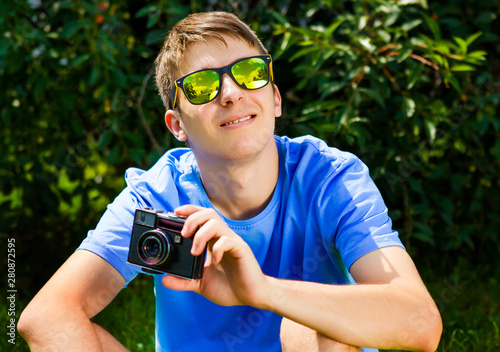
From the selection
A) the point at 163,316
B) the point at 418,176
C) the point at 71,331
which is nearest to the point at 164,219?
the point at 71,331

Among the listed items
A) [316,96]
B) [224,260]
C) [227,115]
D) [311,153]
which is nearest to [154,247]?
[224,260]

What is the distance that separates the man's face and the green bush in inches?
30.1

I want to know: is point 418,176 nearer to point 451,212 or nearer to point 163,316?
point 451,212

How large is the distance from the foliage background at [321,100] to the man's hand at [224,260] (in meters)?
1.32

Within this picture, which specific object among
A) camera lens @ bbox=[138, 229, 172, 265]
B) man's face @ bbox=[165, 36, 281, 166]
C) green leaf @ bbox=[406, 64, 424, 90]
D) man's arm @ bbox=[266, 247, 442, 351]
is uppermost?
man's face @ bbox=[165, 36, 281, 166]

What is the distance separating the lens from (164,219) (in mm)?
1788

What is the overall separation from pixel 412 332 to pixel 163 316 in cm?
96

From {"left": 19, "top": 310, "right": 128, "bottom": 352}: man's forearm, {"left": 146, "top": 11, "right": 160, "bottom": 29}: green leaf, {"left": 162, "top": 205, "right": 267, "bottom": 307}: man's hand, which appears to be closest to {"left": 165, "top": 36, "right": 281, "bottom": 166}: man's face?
{"left": 162, "top": 205, "right": 267, "bottom": 307}: man's hand

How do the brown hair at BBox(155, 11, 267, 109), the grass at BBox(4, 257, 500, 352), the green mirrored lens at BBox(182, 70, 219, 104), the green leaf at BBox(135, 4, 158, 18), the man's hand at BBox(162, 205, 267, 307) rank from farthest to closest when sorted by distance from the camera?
the green leaf at BBox(135, 4, 158, 18), the grass at BBox(4, 257, 500, 352), the brown hair at BBox(155, 11, 267, 109), the green mirrored lens at BBox(182, 70, 219, 104), the man's hand at BBox(162, 205, 267, 307)

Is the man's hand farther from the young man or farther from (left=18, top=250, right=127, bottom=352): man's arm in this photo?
(left=18, top=250, right=127, bottom=352): man's arm

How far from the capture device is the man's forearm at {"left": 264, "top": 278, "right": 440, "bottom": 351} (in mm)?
1734

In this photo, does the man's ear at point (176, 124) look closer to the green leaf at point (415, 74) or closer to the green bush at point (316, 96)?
the green bush at point (316, 96)

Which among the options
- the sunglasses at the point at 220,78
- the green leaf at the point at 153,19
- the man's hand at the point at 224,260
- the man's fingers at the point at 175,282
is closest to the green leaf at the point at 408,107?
the sunglasses at the point at 220,78

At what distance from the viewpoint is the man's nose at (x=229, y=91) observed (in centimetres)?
211
